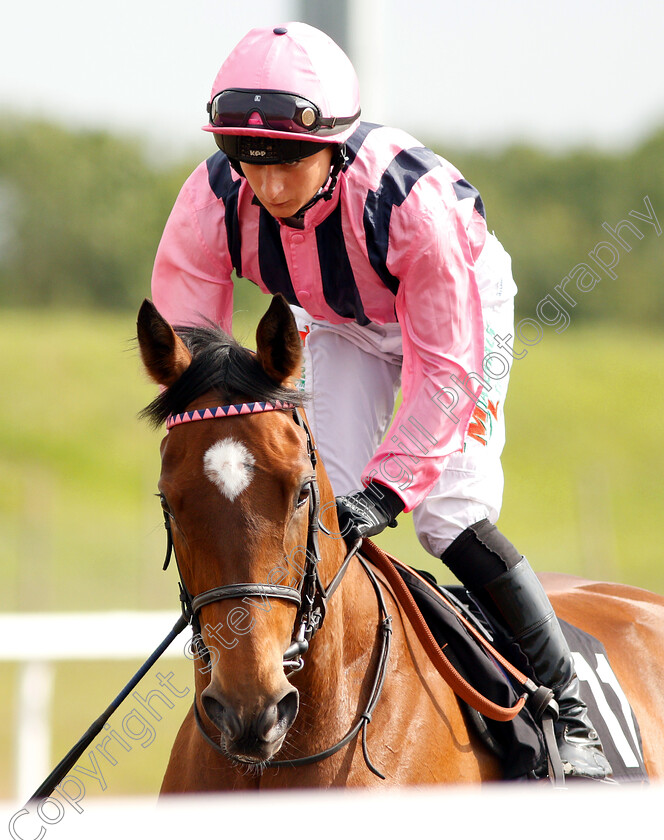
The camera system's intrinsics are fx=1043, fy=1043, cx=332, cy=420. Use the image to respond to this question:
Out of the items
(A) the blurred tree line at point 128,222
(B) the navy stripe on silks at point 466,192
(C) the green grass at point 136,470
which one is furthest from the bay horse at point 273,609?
(A) the blurred tree line at point 128,222

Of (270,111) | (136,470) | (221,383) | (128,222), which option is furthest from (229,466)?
(128,222)

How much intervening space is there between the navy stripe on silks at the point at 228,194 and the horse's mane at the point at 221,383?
2.08 ft

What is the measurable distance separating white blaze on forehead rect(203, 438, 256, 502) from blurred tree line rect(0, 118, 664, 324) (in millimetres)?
29488

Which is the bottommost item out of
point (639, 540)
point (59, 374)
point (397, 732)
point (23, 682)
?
point (59, 374)

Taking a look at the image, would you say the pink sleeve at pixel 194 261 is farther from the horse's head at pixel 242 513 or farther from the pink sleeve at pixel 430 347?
the horse's head at pixel 242 513

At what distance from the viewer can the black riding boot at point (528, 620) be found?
2.56 meters

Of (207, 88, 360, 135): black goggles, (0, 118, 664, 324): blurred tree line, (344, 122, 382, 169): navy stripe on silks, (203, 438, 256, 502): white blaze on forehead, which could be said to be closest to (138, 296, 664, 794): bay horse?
(203, 438, 256, 502): white blaze on forehead

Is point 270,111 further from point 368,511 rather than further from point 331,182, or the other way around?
point 368,511

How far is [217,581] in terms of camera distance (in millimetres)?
1912

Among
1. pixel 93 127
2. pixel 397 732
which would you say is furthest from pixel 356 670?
pixel 93 127

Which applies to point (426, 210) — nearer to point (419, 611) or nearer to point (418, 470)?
point (418, 470)

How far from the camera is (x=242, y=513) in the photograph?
6.23 feet

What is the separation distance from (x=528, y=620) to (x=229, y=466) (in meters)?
1.01

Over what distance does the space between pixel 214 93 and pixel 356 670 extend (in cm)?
135
